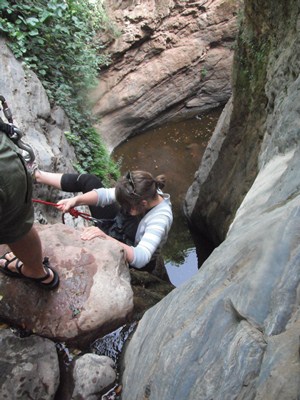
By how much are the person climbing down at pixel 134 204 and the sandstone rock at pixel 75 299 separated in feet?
0.67

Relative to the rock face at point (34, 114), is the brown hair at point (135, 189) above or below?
above

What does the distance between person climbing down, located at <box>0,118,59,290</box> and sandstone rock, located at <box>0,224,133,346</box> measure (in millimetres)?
150

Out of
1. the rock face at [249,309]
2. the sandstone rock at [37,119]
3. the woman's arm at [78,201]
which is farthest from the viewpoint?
the sandstone rock at [37,119]

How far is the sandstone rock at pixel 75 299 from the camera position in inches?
109

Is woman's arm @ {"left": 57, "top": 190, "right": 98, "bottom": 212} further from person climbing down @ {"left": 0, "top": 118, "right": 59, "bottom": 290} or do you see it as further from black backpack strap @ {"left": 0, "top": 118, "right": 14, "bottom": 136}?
black backpack strap @ {"left": 0, "top": 118, "right": 14, "bottom": 136}

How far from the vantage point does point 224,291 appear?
1.83m

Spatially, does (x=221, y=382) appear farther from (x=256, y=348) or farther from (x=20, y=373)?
(x=20, y=373)

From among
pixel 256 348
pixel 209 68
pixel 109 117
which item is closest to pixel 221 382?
pixel 256 348

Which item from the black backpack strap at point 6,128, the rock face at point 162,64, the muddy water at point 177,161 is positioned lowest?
the muddy water at point 177,161

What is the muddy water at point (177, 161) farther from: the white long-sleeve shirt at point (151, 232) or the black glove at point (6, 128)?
the black glove at point (6, 128)

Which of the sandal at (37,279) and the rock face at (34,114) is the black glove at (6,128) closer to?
the sandal at (37,279)

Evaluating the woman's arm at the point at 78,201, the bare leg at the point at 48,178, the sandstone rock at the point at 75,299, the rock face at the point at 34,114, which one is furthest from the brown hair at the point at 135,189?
the rock face at the point at 34,114

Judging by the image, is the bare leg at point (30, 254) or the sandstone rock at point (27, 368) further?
the bare leg at point (30, 254)

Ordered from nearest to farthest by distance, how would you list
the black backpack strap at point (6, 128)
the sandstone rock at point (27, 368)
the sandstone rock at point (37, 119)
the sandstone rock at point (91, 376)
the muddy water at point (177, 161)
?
the black backpack strap at point (6, 128)
the sandstone rock at point (27, 368)
the sandstone rock at point (91, 376)
the sandstone rock at point (37, 119)
the muddy water at point (177, 161)
